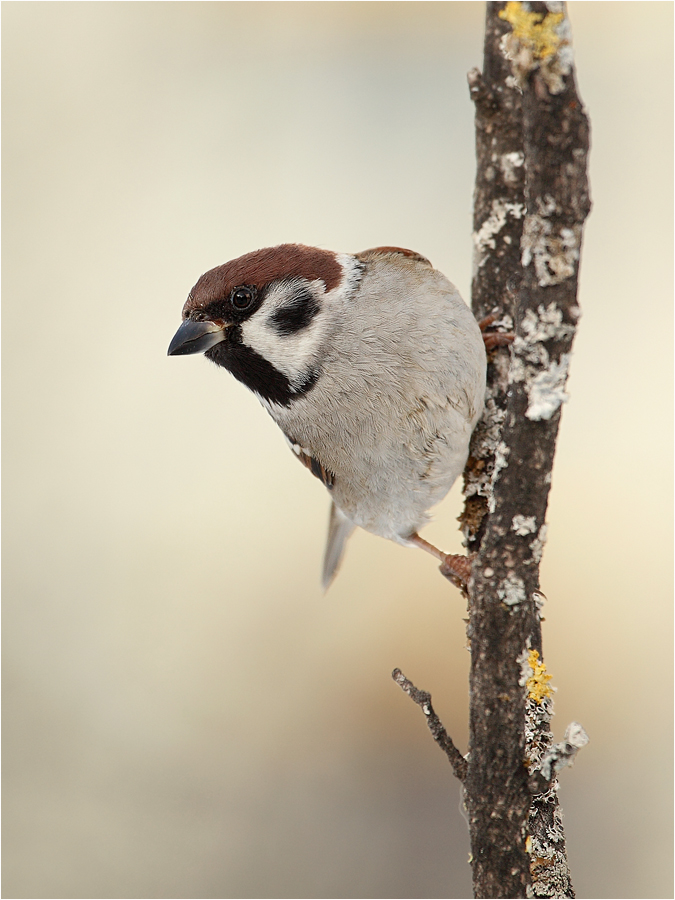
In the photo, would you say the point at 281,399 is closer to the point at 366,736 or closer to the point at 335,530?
the point at 335,530

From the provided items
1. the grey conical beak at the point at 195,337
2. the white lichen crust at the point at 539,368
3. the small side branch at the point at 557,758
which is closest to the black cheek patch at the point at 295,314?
the grey conical beak at the point at 195,337

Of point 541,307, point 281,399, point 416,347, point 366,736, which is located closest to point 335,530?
point 281,399

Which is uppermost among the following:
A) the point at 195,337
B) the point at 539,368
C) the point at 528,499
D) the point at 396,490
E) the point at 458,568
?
the point at 195,337

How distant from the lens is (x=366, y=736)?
3750 millimetres

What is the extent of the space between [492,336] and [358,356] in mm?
411

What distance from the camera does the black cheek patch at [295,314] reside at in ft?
7.13

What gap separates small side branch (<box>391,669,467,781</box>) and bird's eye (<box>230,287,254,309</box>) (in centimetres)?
104

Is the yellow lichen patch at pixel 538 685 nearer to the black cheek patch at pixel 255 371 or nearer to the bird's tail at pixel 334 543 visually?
the black cheek patch at pixel 255 371

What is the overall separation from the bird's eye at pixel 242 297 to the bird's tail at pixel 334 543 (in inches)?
37.4

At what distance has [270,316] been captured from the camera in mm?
2162

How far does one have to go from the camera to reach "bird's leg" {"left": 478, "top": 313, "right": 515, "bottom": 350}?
90.1 inches

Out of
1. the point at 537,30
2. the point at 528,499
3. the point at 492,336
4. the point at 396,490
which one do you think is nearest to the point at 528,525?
the point at 528,499

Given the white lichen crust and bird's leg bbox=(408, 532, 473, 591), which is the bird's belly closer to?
bird's leg bbox=(408, 532, 473, 591)

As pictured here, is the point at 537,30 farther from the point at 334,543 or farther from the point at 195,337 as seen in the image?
the point at 334,543
